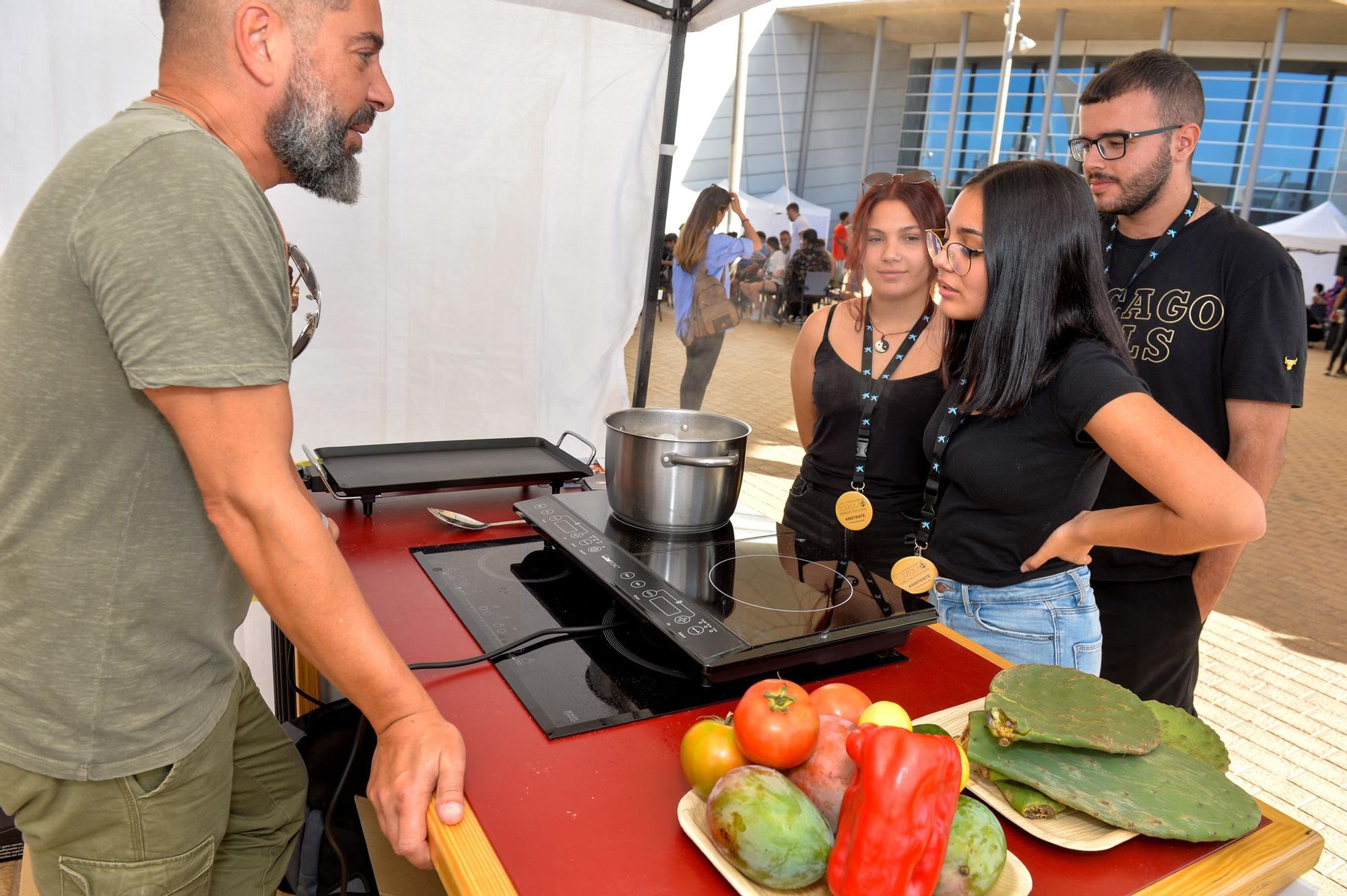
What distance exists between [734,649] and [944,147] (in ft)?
80.7

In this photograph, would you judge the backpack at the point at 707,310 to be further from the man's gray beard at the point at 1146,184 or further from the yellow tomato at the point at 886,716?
the yellow tomato at the point at 886,716

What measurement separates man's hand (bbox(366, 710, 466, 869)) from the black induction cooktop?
0.48 feet

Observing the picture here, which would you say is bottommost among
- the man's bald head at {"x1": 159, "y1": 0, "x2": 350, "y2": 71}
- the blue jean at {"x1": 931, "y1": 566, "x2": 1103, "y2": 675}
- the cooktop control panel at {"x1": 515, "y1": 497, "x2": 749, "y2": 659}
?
the blue jean at {"x1": 931, "y1": 566, "x2": 1103, "y2": 675}

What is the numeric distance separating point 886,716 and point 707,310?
6237mm

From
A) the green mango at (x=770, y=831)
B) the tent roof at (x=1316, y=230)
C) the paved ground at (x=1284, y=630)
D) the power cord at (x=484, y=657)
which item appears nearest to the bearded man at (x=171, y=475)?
the power cord at (x=484, y=657)

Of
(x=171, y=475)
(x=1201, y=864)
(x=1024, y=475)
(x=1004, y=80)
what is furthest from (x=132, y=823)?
(x=1004, y=80)

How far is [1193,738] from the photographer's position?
3.48 feet

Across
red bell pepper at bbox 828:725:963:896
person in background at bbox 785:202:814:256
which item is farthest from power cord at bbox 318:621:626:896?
person in background at bbox 785:202:814:256

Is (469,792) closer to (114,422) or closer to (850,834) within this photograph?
(850,834)

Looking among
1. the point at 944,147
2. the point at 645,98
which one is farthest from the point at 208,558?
the point at 944,147

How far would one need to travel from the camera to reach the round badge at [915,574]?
151 centimetres

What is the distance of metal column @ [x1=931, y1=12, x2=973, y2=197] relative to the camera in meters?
21.5

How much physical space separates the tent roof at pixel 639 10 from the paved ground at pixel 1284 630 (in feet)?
4.76

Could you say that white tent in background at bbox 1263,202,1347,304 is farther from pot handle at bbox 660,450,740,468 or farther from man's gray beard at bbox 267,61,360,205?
man's gray beard at bbox 267,61,360,205
